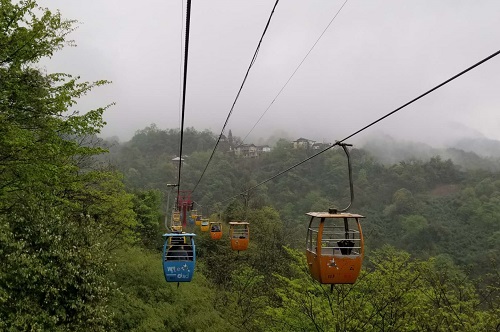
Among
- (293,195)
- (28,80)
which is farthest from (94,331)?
(293,195)

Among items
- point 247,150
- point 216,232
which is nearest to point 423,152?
point 247,150

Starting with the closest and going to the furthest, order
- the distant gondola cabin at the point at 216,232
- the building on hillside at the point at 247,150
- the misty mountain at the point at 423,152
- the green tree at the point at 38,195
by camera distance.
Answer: the green tree at the point at 38,195
the distant gondola cabin at the point at 216,232
the building on hillside at the point at 247,150
the misty mountain at the point at 423,152

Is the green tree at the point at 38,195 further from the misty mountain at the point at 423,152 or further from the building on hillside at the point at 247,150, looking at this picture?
the misty mountain at the point at 423,152

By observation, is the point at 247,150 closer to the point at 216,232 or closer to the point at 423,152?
the point at 423,152

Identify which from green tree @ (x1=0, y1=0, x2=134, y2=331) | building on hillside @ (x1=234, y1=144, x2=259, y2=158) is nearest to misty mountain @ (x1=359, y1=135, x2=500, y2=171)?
building on hillside @ (x1=234, y1=144, x2=259, y2=158)

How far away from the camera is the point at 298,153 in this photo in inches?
3760

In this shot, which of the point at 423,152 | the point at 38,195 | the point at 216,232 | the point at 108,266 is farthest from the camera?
the point at 423,152

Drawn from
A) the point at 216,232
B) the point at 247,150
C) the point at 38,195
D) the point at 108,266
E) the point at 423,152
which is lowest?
the point at 108,266

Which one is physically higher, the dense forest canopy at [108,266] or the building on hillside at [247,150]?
the building on hillside at [247,150]

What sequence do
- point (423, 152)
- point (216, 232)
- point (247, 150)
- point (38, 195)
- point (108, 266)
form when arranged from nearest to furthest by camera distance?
point (38, 195) → point (108, 266) → point (216, 232) → point (247, 150) → point (423, 152)

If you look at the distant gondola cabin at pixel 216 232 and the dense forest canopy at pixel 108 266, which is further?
the distant gondola cabin at pixel 216 232

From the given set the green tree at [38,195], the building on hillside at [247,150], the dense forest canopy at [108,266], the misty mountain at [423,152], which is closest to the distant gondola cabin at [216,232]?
the dense forest canopy at [108,266]

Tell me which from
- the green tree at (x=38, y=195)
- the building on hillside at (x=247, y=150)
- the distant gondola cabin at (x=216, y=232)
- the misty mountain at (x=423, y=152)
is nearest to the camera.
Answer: the green tree at (x=38, y=195)

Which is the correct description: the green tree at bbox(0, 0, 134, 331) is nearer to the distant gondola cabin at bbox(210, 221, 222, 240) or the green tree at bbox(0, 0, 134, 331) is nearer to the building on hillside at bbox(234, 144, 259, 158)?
the distant gondola cabin at bbox(210, 221, 222, 240)
